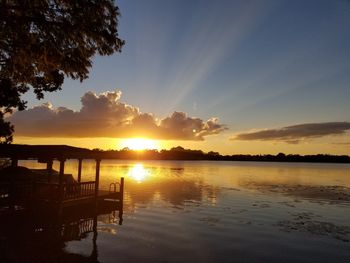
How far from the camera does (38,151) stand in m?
24.4

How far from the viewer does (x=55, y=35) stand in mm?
13109

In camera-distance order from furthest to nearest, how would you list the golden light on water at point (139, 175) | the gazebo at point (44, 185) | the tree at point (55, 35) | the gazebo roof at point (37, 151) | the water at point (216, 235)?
1. the golden light on water at point (139, 175)
2. the gazebo at point (44, 185)
3. the gazebo roof at point (37, 151)
4. the water at point (216, 235)
5. the tree at point (55, 35)

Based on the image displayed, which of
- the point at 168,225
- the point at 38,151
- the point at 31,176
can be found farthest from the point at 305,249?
the point at 31,176

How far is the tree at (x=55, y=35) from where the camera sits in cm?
1247

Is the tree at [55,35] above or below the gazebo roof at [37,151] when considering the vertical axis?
above

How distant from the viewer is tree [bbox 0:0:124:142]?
12470 millimetres

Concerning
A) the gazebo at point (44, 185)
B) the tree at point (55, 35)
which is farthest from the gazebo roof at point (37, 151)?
the tree at point (55, 35)

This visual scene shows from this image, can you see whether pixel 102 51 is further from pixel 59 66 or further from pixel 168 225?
pixel 168 225

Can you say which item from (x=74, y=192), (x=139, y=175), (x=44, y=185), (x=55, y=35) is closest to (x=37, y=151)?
(x=44, y=185)

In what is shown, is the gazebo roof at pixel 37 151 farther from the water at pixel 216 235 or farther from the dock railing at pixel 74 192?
the water at pixel 216 235

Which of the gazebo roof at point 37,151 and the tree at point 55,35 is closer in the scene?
the tree at point 55,35

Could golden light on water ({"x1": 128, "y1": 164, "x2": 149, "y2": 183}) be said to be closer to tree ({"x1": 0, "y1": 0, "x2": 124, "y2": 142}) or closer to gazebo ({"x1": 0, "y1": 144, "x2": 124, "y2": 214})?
gazebo ({"x1": 0, "y1": 144, "x2": 124, "y2": 214})

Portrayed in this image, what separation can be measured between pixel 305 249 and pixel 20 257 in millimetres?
15368

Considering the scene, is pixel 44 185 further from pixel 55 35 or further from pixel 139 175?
pixel 139 175
